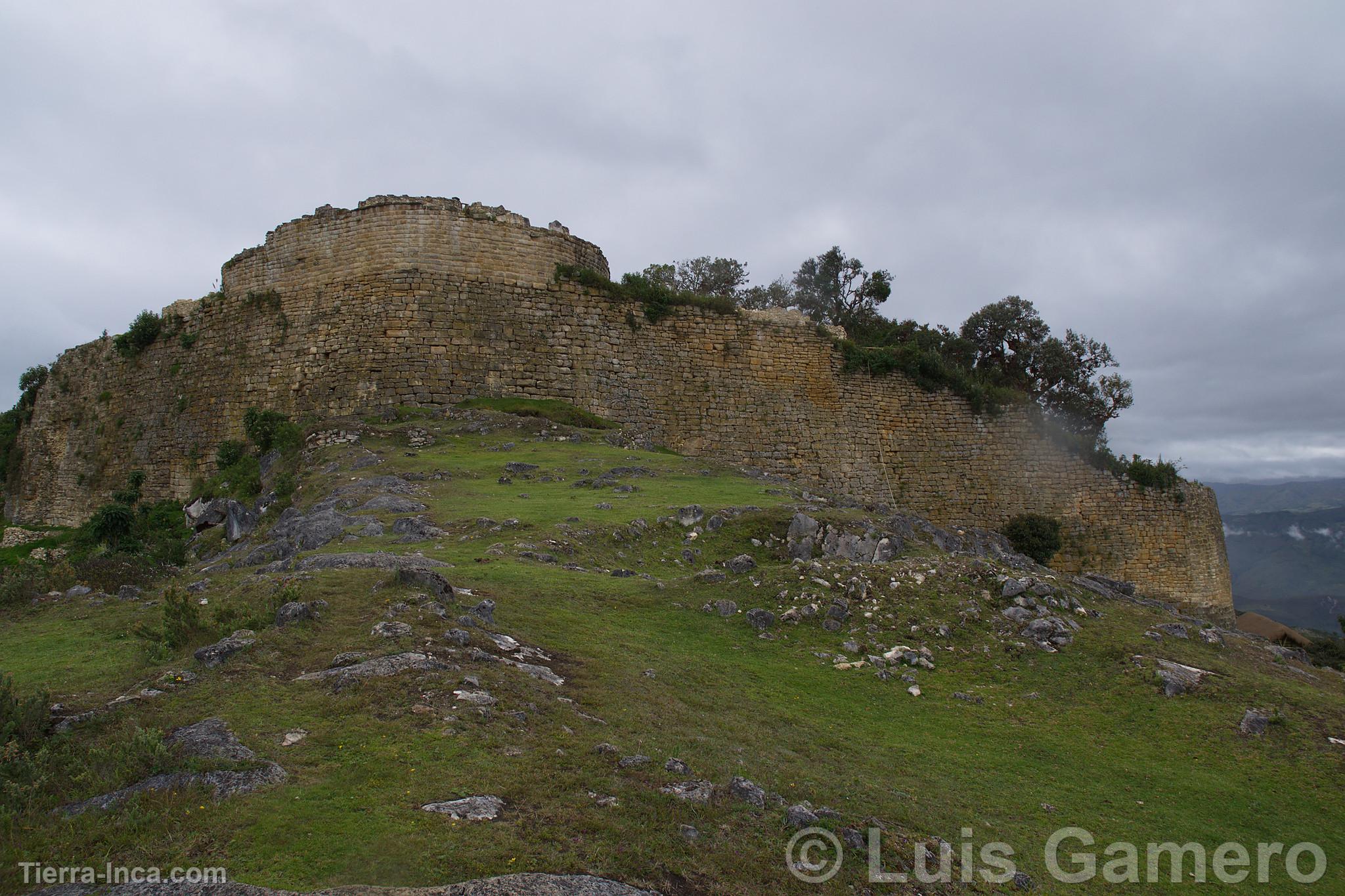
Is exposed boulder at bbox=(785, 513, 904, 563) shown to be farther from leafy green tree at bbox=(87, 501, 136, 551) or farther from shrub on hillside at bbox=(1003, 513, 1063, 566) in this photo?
leafy green tree at bbox=(87, 501, 136, 551)

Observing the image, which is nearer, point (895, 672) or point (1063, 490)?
point (895, 672)

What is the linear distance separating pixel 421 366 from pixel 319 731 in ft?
55.9

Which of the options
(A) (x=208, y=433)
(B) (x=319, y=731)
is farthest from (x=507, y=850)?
(A) (x=208, y=433)

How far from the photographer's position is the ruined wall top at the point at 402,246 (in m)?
21.1

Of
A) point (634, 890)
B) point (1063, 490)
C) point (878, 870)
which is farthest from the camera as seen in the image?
point (1063, 490)

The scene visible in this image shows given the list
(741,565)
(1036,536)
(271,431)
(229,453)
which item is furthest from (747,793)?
(1036,536)

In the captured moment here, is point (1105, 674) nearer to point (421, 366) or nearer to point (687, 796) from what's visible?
point (687, 796)

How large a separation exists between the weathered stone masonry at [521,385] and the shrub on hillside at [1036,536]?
17.3 inches

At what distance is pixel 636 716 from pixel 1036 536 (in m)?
23.4

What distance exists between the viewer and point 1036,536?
84.2 ft

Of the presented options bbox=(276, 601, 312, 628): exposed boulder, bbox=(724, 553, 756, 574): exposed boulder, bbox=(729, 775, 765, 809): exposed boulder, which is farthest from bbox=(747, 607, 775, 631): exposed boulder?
bbox=(276, 601, 312, 628): exposed boulder

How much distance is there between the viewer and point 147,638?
632 cm

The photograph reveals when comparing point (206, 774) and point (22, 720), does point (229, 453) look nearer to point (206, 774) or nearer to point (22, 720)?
point (22, 720)

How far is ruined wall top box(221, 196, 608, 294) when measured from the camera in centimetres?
2106
